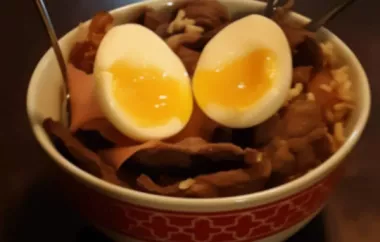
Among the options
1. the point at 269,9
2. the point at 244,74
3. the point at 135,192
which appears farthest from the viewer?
the point at 269,9

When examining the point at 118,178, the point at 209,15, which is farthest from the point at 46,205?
the point at 209,15

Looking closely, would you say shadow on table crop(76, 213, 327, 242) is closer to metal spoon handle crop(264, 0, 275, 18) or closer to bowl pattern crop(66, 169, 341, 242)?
bowl pattern crop(66, 169, 341, 242)

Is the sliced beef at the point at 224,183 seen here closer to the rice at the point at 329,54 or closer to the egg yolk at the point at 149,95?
the egg yolk at the point at 149,95

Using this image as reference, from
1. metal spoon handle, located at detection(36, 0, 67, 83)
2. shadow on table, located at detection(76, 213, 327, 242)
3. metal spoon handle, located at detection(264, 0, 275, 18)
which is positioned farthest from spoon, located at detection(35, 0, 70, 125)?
metal spoon handle, located at detection(264, 0, 275, 18)

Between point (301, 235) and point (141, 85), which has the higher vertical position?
point (141, 85)

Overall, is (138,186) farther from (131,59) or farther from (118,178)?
(131,59)

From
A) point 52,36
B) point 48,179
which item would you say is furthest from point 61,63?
point 48,179

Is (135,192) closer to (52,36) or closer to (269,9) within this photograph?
(52,36)
